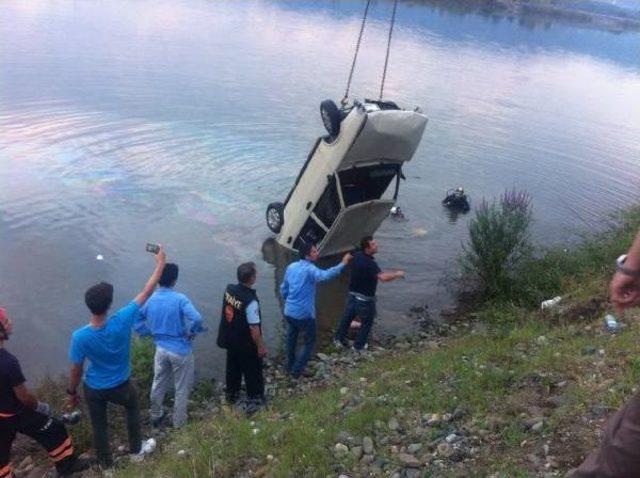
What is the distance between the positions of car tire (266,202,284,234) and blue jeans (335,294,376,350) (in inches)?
173

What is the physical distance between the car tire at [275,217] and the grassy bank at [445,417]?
236 inches

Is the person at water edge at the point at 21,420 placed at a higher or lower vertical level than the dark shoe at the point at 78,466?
higher

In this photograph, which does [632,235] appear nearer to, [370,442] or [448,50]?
[370,442]

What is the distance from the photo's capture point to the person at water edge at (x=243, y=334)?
7074 mm

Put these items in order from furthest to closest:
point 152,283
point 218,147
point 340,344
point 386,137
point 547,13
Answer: point 547,13 < point 218,147 < point 386,137 < point 340,344 < point 152,283

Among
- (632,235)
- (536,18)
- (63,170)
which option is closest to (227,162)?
(63,170)

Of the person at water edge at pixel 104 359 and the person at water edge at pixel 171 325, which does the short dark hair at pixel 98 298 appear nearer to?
the person at water edge at pixel 104 359

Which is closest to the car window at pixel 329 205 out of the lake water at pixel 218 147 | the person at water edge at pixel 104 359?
the lake water at pixel 218 147

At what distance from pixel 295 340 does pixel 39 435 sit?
376 cm

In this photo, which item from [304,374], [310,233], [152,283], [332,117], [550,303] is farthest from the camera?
[310,233]

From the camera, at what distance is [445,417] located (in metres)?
5.87

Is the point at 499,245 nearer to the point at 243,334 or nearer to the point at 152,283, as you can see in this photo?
the point at 243,334

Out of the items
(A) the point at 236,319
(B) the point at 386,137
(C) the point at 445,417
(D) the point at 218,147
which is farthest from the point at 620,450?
(D) the point at 218,147

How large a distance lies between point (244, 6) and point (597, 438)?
5644 centimetres
